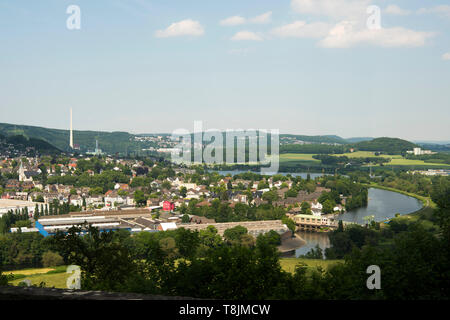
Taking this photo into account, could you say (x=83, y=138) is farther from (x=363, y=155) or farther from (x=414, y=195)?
(x=414, y=195)

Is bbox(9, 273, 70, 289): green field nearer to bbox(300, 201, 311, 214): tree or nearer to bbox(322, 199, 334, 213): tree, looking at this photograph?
bbox(300, 201, 311, 214): tree

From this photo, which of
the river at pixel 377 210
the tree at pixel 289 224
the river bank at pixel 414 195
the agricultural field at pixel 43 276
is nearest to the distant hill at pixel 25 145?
the river bank at pixel 414 195

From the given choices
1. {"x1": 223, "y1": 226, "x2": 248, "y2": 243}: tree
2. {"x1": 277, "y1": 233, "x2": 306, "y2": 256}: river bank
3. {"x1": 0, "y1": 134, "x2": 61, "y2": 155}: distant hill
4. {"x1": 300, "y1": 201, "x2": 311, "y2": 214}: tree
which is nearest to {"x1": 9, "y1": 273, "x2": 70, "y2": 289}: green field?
{"x1": 223, "y1": 226, "x2": 248, "y2": 243}: tree

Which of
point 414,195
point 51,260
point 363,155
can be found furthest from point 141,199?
point 363,155

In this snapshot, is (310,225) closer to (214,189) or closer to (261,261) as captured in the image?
(214,189)

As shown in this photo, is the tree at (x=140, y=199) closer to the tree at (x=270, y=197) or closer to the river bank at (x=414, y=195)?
the tree at (x=270, y=197)

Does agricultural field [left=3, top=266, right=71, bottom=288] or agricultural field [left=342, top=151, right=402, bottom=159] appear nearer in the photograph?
agricultural field [left=3, top=266, right=71, bottom=288]
